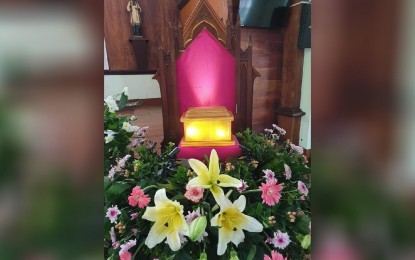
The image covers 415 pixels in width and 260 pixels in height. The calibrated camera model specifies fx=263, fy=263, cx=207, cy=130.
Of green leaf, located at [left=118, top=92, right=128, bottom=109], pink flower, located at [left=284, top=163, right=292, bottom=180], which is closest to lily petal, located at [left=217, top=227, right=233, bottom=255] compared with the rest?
pink flower, located at [left=284, top=163, right=292, bottom=180]

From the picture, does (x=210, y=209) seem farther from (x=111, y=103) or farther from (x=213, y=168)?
(x=111, y=103)

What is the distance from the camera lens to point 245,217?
51cm

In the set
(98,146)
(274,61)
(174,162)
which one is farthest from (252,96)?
(98,146)

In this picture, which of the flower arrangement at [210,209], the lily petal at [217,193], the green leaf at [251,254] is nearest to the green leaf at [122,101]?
the flower arrangement at [210,209]

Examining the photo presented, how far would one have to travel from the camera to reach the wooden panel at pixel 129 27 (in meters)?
0.62

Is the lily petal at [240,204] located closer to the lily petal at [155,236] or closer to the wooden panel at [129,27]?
the lily petal at [155,236]

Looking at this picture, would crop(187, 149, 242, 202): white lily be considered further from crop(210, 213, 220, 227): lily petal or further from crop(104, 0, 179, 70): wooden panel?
crop(104, 0, 179, 70): wooden panel

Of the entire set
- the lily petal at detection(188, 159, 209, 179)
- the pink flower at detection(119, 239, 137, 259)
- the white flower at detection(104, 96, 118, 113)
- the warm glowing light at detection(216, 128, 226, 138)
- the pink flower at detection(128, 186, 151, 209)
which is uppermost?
the white flower at detection(104, 96, 118, 113)

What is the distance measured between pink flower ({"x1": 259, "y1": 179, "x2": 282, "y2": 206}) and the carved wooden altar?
0.28 m

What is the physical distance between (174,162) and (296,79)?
39 cm

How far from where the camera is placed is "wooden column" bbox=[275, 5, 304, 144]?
2.04ft

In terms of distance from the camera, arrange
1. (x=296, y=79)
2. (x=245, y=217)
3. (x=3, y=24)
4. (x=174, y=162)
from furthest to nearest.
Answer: (x=174, y=162) < (x=296, y=79) < (x=245, y=217) < (x=3, y=24)

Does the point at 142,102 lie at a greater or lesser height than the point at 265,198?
greater

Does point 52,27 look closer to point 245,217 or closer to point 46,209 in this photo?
point 46,209
